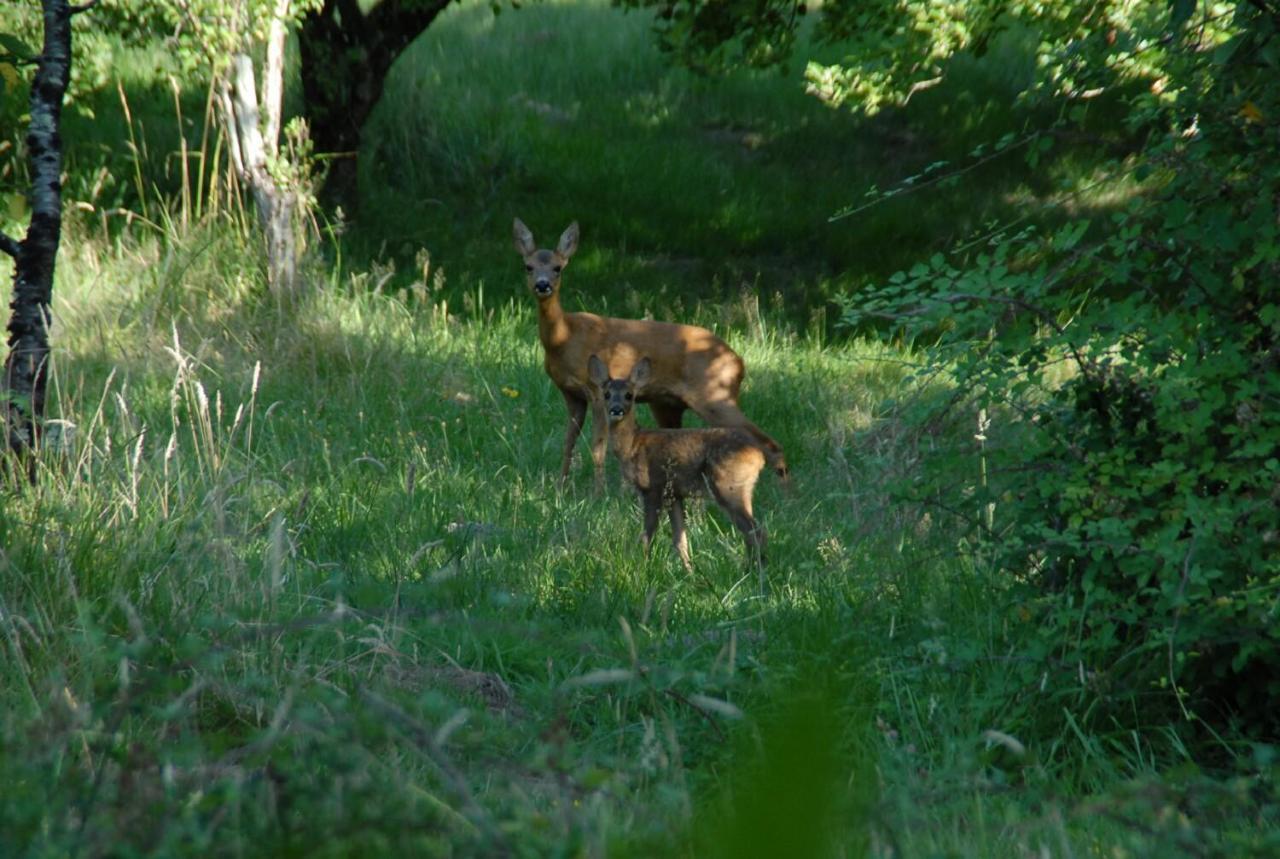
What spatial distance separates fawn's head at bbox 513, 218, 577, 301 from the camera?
30.5ft

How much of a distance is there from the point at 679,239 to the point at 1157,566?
11.5 m

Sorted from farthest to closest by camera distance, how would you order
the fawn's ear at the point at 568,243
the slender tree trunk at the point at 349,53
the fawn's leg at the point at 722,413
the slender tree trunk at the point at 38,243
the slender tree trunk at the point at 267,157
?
1. the slender tree trunk at the point at 349,53
2. the slender tree trunk at the point at 267,157
3. the fawn's ear at the point at 568,243
4. the fawn's leg at the point at 722,413
5. the slender tree trunk at the point at 38,243

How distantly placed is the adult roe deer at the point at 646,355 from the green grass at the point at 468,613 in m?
0.37

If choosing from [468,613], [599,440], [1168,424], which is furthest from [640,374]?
[1168,424]

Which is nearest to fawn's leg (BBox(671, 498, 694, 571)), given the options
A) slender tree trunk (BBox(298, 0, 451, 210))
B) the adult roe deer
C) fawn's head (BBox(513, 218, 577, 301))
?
the adult roe deer

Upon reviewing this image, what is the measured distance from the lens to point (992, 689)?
14.3ft

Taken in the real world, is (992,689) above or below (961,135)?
below

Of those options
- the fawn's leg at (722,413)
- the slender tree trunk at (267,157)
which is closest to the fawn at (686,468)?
the fawn's leg at (722,413)

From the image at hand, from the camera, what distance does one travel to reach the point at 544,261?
9.50 meters

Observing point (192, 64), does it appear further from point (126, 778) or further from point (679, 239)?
point (126, 778)

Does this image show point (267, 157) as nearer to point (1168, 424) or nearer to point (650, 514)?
point (650, 514)

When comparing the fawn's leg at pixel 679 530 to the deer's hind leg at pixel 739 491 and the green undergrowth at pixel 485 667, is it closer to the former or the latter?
the green undergrowth at pixel 485 667

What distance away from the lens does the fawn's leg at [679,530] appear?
646cm

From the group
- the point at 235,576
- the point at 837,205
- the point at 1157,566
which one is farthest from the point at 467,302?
the point at 1157,566
